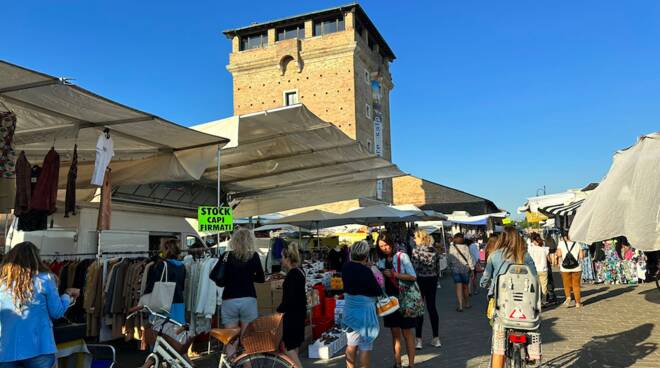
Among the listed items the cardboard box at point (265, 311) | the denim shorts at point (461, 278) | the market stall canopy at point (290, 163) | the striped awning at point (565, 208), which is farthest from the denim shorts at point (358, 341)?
the striped awning at point (565, 208)

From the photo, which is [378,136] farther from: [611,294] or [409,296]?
[409,296]

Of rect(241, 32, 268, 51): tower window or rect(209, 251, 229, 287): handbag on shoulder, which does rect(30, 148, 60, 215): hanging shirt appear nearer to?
rect(209, 251, 229, 287): handbag on shoulder

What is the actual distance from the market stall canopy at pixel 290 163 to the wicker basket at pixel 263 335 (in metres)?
3.72

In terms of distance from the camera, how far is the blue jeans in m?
3.62

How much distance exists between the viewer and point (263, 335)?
451cm

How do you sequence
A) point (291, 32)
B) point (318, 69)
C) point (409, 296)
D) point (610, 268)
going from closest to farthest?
1. point (409, 296)
2. point (610, 268)
3. point (318, 69)
4. point (291, 32)

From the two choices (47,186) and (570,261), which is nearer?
(47,186)

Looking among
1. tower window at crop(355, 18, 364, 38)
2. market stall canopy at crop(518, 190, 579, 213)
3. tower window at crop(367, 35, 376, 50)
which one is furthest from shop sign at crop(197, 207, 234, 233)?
tower window at crop(367, 35, 376, 50)

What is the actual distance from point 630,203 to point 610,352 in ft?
12.2

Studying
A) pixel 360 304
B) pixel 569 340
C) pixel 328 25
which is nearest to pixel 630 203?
pixel 360 304

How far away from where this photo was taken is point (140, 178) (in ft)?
28.1

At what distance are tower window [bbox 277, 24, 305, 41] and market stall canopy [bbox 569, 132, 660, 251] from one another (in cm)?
3870

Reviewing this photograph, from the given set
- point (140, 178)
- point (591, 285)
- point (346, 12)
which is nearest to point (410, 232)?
point (591, 285)

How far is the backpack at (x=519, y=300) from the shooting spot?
4.68m
